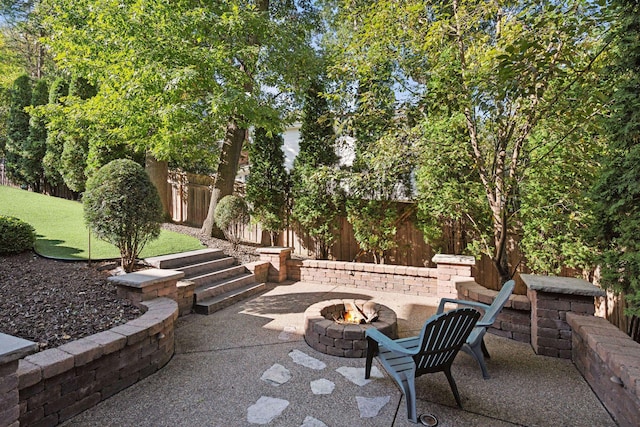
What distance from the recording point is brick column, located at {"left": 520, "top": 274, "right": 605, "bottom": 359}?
3.29 metres

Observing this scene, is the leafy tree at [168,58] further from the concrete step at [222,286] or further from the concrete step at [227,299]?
the concrete step at [227,299]

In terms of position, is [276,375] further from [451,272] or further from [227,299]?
[451,272]

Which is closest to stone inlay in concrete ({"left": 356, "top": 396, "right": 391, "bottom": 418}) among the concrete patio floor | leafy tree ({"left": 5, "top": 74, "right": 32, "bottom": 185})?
the concrete patio floor

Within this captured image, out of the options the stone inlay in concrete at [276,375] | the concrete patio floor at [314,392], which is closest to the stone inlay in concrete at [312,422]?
the concrete patio floor at [314,392]

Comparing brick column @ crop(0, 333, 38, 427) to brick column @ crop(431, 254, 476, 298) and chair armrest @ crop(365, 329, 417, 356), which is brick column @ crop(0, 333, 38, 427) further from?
brick column @ crop(431, 254, 476, 298)

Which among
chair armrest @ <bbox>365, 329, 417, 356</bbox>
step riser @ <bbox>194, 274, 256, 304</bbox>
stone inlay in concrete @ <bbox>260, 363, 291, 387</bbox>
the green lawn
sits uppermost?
the green lawn

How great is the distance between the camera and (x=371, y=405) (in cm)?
257

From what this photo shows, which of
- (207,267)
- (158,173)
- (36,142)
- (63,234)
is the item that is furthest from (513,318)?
(36,142)

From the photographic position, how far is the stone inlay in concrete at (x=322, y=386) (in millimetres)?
2770

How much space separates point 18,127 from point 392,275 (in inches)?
584

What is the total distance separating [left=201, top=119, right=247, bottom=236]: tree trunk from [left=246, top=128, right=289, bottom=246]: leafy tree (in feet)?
2.29

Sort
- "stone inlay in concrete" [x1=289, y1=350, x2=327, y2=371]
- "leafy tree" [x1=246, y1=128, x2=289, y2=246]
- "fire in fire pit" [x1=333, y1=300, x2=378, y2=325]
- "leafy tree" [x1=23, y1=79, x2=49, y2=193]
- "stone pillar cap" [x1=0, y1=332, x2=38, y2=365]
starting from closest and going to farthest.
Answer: "stone pillar cap" [x1=0, y1=332, x2=38, y2=365] < "stone inlay in concrete" [x1=289, y1=350, x2=327, y2=371] < "fire in fire pit" [x1=333, y1=300, x2=378, y2=325] < "leafy tree" [x1=246, y1=128, x2=289, y2=246] < "leafy tree" [x1=23, y1=79, x2=49, y2=193]

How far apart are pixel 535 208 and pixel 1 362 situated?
6.35 m

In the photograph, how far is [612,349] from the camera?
8.14ft
